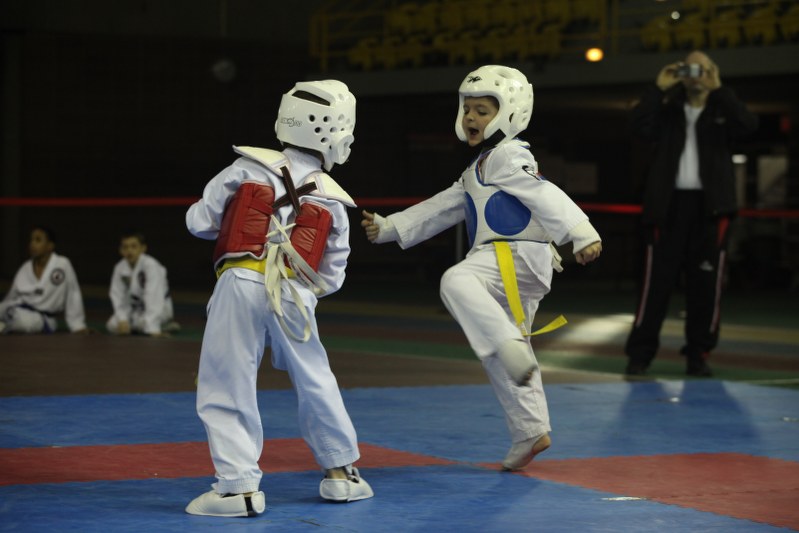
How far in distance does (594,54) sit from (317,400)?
15.6 meters

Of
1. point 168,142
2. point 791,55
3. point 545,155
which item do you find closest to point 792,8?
point 791,55

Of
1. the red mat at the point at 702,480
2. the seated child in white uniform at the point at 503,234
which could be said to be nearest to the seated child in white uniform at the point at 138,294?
the seated child in white uniform at the point at 503,234

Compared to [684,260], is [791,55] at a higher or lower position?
higher

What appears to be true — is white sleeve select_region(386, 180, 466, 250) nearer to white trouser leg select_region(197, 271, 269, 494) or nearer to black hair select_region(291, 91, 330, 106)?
black hair select_region(291, 91, 330, 106)

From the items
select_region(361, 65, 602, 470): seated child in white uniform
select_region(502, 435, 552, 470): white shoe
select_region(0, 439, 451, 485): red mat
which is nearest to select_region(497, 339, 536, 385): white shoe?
select_region(361, 65, 602, 470): seated child in white uniform

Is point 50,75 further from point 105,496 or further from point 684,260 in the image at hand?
point 105,496

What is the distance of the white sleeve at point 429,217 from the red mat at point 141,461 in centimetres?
91

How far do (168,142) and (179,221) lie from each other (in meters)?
1.38

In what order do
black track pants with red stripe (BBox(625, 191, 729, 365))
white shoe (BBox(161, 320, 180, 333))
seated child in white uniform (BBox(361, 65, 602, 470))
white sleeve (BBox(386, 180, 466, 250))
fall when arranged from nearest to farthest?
seated child in white uniform (BBox(361, 65, 602, 470))
white sleeve (BBox(386, 180, 466, 250))
black track pants with red stripe (BBox(625, 191, 729, 365))
white shoe (BBox(161, 320, 180, 333))

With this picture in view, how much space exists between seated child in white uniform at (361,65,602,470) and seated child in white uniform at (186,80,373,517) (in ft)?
2.49

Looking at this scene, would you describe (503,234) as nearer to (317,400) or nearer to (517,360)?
(517,360)

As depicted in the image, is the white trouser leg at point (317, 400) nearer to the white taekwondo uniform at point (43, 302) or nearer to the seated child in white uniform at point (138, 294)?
the seated child in white uniform at point (138, 294)

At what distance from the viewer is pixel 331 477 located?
15.8 feet

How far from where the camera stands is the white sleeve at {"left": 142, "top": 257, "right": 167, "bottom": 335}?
1182 cm
